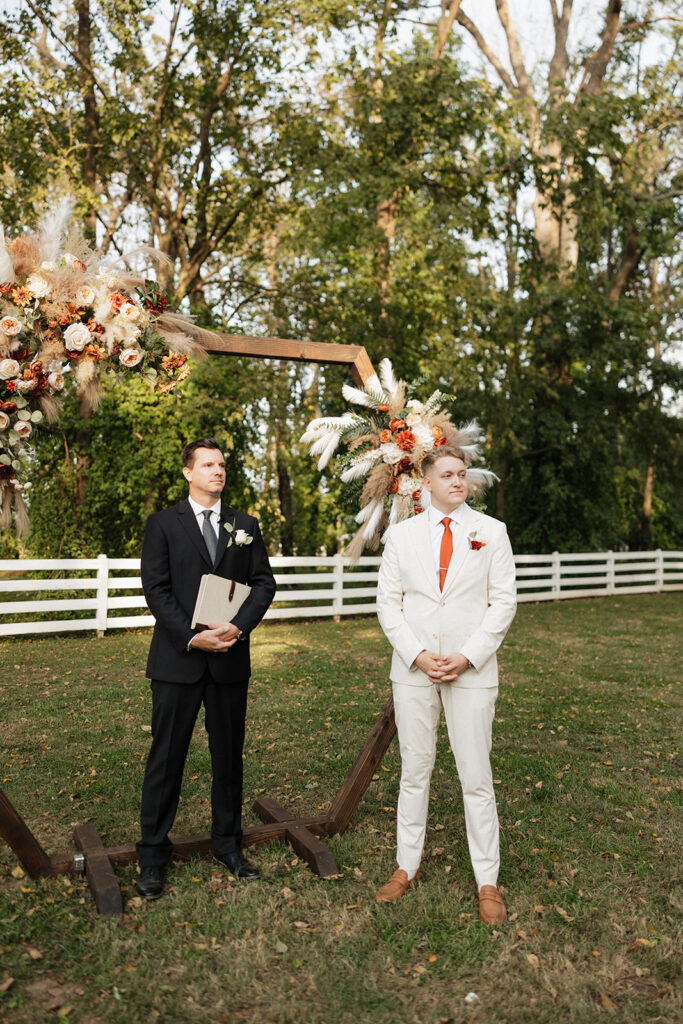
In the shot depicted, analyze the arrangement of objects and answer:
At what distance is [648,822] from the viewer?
4887mm

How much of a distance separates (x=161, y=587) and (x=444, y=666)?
4.62 feet

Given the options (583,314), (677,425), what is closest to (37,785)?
(583,314)

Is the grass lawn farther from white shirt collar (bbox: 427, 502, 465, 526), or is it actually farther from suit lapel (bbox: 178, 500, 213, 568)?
white shirt collar (bbox: 427, 502, 465, 526)

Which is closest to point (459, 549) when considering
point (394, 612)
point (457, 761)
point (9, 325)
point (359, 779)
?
point (394, 612)

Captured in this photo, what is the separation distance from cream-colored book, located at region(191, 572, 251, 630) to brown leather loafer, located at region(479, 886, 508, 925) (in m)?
1.73

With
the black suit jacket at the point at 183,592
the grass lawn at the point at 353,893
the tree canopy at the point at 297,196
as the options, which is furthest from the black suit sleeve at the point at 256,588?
the tree canopy at the point at 297,196

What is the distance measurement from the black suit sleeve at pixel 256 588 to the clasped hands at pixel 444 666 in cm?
85

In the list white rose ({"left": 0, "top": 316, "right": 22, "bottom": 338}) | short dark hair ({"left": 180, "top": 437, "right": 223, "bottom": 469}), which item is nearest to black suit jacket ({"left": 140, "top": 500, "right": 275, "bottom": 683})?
short dark hair ({"left": 180, "top": 437, "right": 223, "bottom": 469})

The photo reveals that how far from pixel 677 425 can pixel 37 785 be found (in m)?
18.9

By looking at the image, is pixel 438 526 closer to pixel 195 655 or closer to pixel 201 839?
pixel 195 655

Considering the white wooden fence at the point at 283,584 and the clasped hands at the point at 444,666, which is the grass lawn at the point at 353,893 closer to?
the clasped hands at the point at 444,666

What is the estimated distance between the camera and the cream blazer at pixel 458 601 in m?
3.86

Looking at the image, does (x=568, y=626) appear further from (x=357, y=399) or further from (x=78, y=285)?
(x=78, y=285)

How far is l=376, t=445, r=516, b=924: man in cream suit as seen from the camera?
12.5ft
